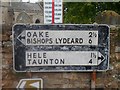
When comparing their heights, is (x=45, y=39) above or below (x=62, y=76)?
above

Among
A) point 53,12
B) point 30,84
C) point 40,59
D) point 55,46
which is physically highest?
point 53,12

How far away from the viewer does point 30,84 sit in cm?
241

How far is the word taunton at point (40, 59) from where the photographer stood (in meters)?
2.35

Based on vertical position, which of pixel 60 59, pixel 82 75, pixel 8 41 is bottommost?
pixel 82 75

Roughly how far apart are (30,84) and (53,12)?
26.3 inches

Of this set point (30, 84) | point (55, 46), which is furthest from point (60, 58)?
point (30, 84)

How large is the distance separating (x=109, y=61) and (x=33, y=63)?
0.68m

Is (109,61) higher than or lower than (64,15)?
lower

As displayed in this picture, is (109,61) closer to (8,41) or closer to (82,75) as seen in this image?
(82,75)

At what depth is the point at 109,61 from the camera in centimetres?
243

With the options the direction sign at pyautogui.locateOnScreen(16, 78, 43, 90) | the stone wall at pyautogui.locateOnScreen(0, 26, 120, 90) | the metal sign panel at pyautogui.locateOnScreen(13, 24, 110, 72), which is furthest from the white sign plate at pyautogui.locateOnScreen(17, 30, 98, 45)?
the direction sign at pyautogui.locateOnScreen(16, 78, 43, 90)

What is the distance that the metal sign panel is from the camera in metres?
2.34

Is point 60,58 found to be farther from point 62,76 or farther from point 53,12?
Result: point 53,12

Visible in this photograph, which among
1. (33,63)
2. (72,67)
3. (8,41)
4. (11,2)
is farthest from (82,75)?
(11,2)
